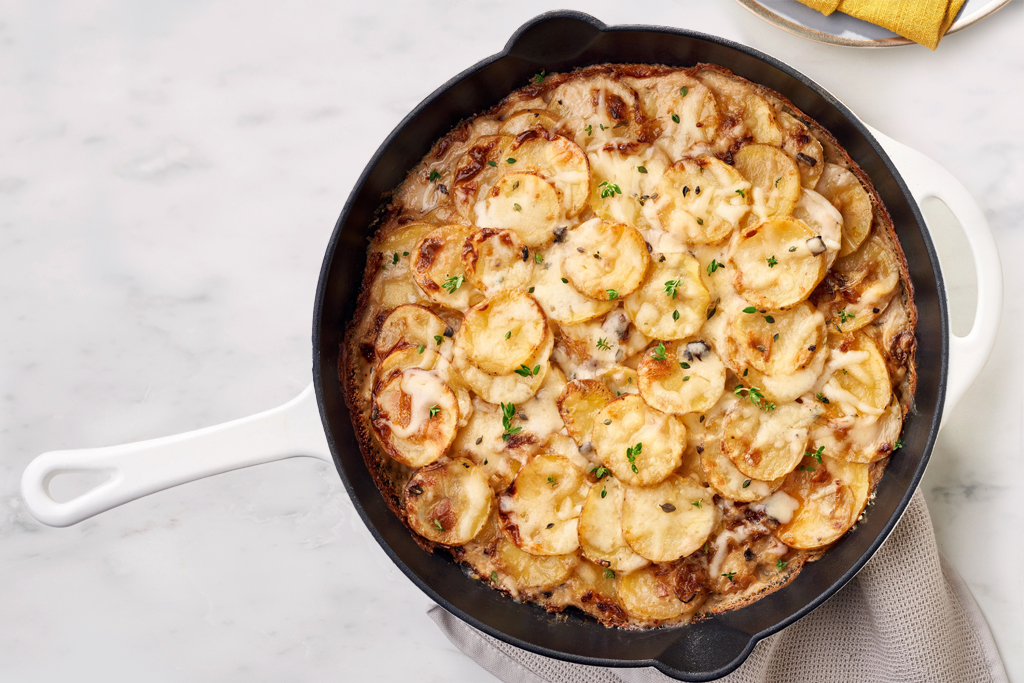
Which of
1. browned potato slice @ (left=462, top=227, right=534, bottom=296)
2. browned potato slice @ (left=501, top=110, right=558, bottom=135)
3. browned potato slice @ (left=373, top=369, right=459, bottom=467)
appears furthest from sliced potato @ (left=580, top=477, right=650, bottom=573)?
browned potato slice @ (left=501, top=110, right=558, bottom=135)

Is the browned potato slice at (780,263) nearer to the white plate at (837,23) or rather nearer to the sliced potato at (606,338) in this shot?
the sliced potato at (606,338)

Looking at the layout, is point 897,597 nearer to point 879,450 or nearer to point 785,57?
point 879,450

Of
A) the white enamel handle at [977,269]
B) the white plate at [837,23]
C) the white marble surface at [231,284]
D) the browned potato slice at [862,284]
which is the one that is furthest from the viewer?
the white marble surface at [231,284]

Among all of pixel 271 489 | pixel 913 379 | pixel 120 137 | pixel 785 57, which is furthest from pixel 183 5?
pixel 913 379

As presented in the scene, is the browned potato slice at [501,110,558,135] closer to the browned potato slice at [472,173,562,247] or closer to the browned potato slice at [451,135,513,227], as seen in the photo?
the browned potato slice at [451,135,513,227]

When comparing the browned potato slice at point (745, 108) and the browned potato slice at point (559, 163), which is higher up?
the browned potato slice at point (745, 108)

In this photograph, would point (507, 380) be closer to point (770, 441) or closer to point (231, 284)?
point (770, 441)

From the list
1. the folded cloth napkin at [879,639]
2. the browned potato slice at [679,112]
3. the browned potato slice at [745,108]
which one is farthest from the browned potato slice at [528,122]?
the folded cloth napkin at [879,639]

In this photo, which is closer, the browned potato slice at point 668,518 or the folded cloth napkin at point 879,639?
the browned potato slice at point 668,518
